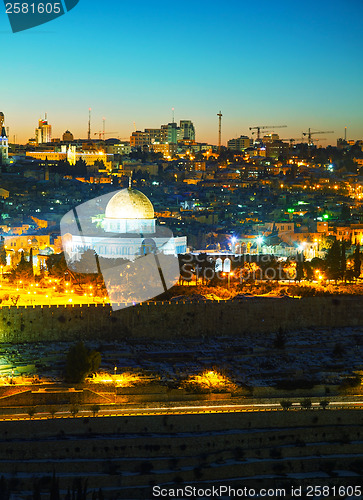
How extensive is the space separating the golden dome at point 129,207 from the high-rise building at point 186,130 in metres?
97.8

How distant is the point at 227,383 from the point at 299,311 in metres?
7.36

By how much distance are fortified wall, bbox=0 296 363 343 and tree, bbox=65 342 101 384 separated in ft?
13.1

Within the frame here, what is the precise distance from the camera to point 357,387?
2678cm

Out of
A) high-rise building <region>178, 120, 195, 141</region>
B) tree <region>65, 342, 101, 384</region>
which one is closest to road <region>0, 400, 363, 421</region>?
tree <region>65, 342, 101, 384</region>

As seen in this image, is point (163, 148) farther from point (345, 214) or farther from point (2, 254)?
point (2, 254)

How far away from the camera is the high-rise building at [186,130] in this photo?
144500 millimetres

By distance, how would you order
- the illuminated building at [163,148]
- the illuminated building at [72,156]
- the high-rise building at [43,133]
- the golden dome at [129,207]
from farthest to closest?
the illuminated building at [163,148]
the high-rise building at [43,133]
the illuminated building at [72,156]
the golden dome at [129,207]

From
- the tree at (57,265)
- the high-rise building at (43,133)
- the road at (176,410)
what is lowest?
the road at (176,410)

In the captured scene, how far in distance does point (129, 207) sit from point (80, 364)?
19.3 metres

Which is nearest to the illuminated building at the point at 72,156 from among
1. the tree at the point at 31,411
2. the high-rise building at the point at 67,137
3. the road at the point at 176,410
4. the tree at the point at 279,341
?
the high-rise building at the point at 67,137

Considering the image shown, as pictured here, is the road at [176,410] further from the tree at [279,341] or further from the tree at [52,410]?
the tree at [279,341]

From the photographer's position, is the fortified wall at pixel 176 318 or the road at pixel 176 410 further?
the fortified wall at pixel 176 318

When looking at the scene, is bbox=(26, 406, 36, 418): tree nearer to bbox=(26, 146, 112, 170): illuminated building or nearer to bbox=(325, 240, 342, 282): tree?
bbox=(325, 240, 342, 282): tree

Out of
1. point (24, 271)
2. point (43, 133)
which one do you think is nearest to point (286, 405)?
point (24, 271)
